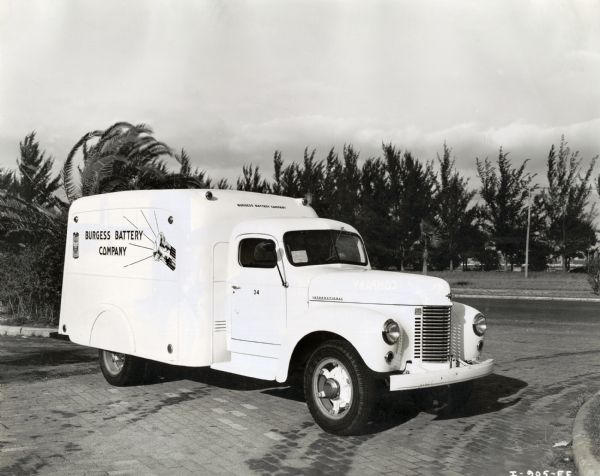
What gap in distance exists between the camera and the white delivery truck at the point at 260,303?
20.3ft

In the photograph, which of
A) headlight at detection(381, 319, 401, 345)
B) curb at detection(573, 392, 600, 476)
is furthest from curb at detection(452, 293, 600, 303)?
headlight at detection(381, 319, 401, 345)

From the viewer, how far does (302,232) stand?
7.39 m

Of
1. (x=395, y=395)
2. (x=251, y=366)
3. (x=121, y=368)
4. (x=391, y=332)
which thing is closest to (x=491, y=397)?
(x=395, y=395)

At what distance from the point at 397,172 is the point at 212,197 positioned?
25.8m

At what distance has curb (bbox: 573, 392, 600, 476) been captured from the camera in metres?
4.89

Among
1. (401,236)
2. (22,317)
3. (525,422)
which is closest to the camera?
(525,422)

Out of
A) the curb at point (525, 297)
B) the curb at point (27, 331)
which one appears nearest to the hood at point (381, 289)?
the curb at point (27, 331)

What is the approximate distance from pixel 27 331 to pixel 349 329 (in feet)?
32.0

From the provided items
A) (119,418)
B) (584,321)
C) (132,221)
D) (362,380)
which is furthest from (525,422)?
(584,321)

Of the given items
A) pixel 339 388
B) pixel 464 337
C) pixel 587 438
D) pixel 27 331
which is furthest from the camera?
pixel 27 331

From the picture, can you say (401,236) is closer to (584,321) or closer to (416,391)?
(584,321)

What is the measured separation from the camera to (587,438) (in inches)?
220

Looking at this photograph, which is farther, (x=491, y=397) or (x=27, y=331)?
(x=27, y=331)

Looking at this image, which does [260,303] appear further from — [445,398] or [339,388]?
[445,398]
